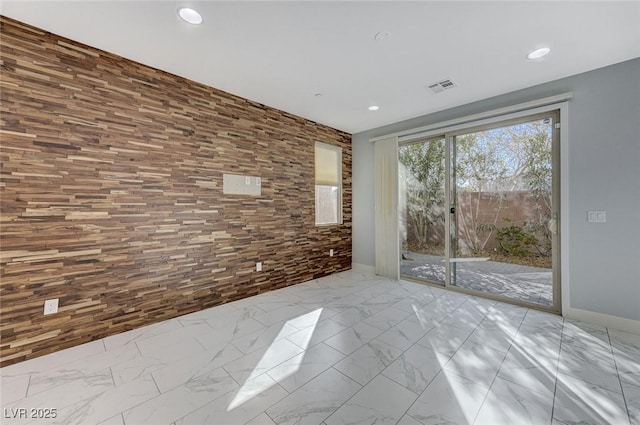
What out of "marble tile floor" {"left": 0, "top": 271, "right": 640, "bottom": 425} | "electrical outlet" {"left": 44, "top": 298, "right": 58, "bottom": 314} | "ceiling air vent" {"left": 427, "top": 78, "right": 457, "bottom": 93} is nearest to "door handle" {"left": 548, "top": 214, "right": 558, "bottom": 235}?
"marble tile floor" {"left": 0, "top": 271, "right": 640, "bottom": 425}

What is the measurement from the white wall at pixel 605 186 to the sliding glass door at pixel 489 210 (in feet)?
0.61

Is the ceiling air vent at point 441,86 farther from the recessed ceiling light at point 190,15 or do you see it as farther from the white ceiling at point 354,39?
the recessed ceiling light at point 190,15

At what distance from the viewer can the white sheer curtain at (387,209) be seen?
4445mm

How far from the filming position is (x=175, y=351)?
222 cm

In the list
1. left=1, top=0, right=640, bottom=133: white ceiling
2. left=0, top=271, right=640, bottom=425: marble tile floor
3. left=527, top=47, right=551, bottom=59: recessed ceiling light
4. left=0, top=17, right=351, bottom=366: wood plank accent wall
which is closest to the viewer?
left=0, top=271, right=640, bottom=425: marble tile floor

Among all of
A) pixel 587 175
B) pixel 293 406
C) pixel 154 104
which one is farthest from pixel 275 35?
pixel 587 175

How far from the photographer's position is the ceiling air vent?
300 centimetres

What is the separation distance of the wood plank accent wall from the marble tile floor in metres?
0.34

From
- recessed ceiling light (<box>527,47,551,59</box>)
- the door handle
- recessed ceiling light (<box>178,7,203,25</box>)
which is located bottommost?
the door handle

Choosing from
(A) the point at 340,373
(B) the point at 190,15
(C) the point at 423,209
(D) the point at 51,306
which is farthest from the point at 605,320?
(D) the point at 51,306

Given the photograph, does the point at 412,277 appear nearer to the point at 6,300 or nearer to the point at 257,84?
the point at 257,84

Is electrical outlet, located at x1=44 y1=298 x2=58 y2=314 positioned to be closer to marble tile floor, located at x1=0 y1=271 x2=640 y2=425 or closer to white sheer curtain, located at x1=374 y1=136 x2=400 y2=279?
marble tile floor, located at x1=0 y1=271 x2=640 y2=425

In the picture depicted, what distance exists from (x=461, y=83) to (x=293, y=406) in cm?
364

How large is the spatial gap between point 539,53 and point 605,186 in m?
1.56
